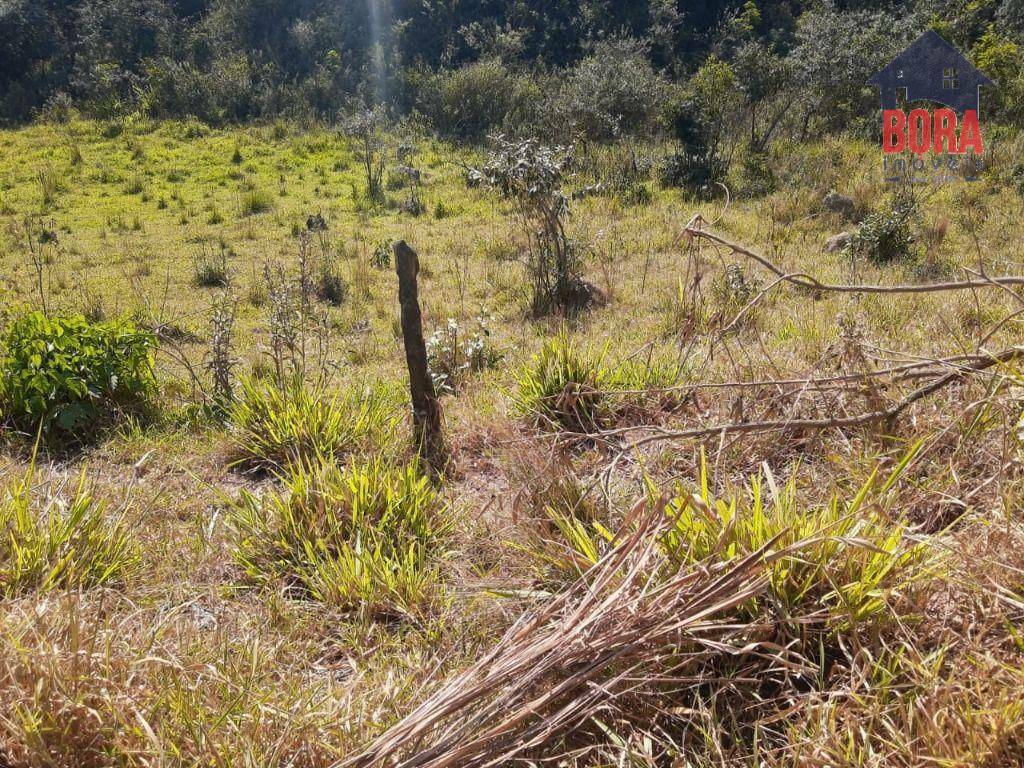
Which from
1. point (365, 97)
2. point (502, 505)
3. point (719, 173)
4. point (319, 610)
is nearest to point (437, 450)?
point (502, 505)

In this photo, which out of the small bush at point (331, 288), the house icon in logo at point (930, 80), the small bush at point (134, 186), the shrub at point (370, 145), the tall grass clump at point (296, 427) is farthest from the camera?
the house icon in logo at point (930, 80)

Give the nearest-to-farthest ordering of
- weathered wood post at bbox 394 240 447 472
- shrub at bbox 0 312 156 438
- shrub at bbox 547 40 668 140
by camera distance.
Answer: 1. weathered wood post at bbox 394 240 447 472
2. shrub at bbox 0 312 156 438
3. shrub at bbox 547 40 668 140

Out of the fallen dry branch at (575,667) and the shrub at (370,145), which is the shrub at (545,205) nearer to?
the fallen dry branch at (575,667)

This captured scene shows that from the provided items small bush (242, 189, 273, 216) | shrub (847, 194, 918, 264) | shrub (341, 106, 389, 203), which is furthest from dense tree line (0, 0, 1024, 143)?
small bush (242, 189, 273, 216)

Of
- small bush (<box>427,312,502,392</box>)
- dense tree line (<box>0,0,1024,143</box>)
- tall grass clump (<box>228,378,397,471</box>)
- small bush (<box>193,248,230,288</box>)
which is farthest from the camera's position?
dense tree line (<box>0,0,1024,143</box>)

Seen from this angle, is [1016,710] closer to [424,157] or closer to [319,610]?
[319,610]

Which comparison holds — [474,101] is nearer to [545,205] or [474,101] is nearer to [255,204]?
[255,204]

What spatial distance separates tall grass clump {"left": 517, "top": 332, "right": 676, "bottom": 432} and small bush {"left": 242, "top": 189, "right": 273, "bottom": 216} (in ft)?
27.3

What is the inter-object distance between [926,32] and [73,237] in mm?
15028

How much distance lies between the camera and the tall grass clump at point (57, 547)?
7.42 feet

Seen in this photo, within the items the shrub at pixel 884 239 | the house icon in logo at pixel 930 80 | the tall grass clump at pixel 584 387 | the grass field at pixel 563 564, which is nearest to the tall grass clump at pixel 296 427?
the grass field at pixel 563 564

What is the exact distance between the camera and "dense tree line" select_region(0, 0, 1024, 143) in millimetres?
13398

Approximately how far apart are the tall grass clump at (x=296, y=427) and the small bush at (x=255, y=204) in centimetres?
784

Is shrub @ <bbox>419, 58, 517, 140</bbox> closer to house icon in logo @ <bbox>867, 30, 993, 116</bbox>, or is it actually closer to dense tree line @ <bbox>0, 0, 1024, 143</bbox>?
dense tree line @ <bbox>0, 0, 1024, 143</bbox>
